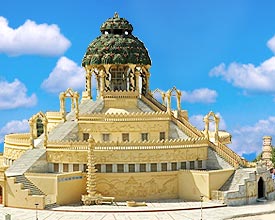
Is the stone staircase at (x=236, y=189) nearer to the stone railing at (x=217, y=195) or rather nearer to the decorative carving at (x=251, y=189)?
the stone railing at (x=217, y=195)

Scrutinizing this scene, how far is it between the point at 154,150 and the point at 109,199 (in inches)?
272

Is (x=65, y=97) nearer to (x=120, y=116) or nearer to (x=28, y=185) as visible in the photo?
(x=120, y=116)

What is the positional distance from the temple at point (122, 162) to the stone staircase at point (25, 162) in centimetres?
10

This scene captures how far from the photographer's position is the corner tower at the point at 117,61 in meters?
68.9

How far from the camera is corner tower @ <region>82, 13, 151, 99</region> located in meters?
68.9

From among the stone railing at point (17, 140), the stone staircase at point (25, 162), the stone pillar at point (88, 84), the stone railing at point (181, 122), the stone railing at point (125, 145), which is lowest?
the stone staircase at point (25, 162)

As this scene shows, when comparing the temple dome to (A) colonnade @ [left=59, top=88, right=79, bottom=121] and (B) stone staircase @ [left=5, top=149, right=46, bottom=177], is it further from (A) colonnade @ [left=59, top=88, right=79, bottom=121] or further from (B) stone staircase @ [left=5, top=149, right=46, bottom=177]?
(B) stone staircase @ [left=5, top=149, right=46, bottom=177]

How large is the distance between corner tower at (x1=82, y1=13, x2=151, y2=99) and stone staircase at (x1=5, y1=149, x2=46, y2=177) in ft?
40.9

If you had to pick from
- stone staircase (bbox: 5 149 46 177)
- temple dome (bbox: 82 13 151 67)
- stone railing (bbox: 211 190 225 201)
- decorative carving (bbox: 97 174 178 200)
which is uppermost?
temple dome (bbox: 82 13 151 67)

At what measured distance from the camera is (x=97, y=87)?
238ft

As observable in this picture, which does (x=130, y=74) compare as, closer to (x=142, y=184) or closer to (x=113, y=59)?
(x=113, y=59)

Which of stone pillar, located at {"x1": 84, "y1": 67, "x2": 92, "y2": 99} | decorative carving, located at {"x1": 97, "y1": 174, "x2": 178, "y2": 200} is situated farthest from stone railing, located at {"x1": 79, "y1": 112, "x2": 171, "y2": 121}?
stone pillar, located at {"x1": 84, "y1": 67, "x2": 92, "y2": 99}

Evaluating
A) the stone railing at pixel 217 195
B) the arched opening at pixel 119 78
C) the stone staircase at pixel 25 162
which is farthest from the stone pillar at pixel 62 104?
the stone railing at pixel 217 195

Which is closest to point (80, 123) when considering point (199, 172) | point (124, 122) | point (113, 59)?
point (124, 122)
